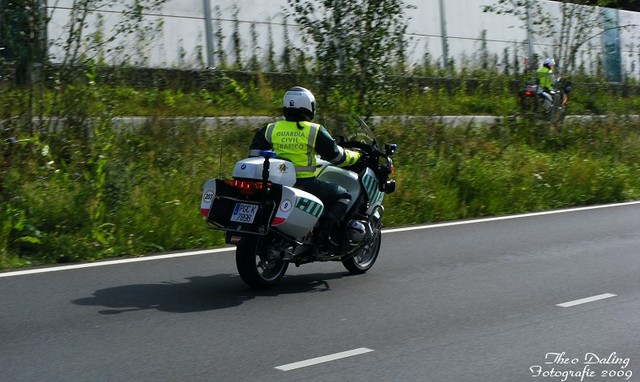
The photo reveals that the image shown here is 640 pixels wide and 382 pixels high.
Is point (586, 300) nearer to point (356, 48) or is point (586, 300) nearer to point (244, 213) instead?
point (244, 213)

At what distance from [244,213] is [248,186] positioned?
0.26 m

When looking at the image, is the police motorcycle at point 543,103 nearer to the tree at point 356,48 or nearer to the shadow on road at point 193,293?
the tree at point 356,48

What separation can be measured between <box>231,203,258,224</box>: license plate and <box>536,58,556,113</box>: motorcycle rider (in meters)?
15.5

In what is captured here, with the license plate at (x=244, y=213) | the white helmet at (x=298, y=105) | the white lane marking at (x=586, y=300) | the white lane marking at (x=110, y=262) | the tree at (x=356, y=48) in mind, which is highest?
the tree at (x=356, y=48)

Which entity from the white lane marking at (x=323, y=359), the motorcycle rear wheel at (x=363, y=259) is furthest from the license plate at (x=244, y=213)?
the white lane marking at (x=323, y=359)

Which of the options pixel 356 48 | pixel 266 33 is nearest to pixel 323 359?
pixel 356 48

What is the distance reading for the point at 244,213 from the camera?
8805 mm

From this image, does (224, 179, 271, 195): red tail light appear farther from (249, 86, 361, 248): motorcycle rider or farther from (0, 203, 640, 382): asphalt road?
(0, 203, 640, 382): asphalt road

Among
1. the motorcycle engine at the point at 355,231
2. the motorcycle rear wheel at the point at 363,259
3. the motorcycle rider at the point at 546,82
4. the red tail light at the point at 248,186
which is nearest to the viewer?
the red tail light at the point at 248,186

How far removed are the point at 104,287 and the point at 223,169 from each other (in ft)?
19.1

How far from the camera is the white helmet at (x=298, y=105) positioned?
931cm

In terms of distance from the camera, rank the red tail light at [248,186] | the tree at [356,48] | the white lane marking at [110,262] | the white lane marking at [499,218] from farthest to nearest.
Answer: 1. the tree at [356,48]
2. the white lane marking at [499,218]
3. the white lane marking at [110,262]
4. the red tail light at [248,186]

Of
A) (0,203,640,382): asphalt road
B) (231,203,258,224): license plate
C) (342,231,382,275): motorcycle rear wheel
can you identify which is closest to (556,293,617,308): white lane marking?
(0,203,640,382): asphalt road

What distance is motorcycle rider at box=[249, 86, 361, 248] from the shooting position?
30.7 feet
